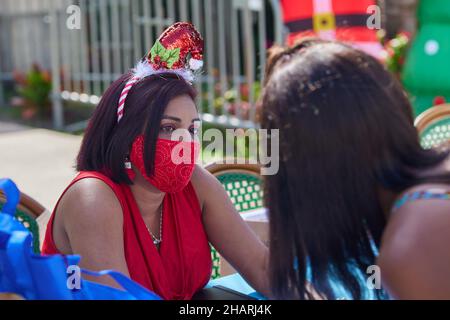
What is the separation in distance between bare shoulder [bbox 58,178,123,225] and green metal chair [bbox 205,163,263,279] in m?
0.71

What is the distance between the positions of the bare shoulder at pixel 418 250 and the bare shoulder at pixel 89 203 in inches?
32.8

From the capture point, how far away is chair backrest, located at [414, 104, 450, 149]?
311 cm

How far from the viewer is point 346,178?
130 cm

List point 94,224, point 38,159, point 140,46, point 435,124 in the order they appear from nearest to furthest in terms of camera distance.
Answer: point 94,224 → point 435,124 → point 38,159 → point 140,46

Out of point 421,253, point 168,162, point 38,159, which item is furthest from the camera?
point 38,159

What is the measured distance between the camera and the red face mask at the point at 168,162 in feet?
6.26

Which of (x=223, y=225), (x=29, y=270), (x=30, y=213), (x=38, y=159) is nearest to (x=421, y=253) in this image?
(x=29, y=270)

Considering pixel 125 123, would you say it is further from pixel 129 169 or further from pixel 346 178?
pixel 346 178

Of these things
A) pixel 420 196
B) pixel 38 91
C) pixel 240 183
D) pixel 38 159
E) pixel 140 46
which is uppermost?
pixel 140 46

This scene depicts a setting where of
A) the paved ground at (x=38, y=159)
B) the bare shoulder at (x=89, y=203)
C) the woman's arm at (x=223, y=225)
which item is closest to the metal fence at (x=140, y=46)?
the paved ground at (x=38, y=159)

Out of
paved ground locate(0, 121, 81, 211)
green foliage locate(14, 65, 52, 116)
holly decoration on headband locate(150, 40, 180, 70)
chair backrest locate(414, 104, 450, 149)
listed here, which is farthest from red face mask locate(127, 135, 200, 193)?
green foliage locate(14, 65, 52, 116)

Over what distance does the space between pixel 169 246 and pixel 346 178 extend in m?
0.82

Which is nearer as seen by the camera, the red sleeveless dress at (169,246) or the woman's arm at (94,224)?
the woman's arm at (94,224)

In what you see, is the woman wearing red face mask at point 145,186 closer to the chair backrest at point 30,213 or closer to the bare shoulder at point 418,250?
the chair backrest at point 30,213
